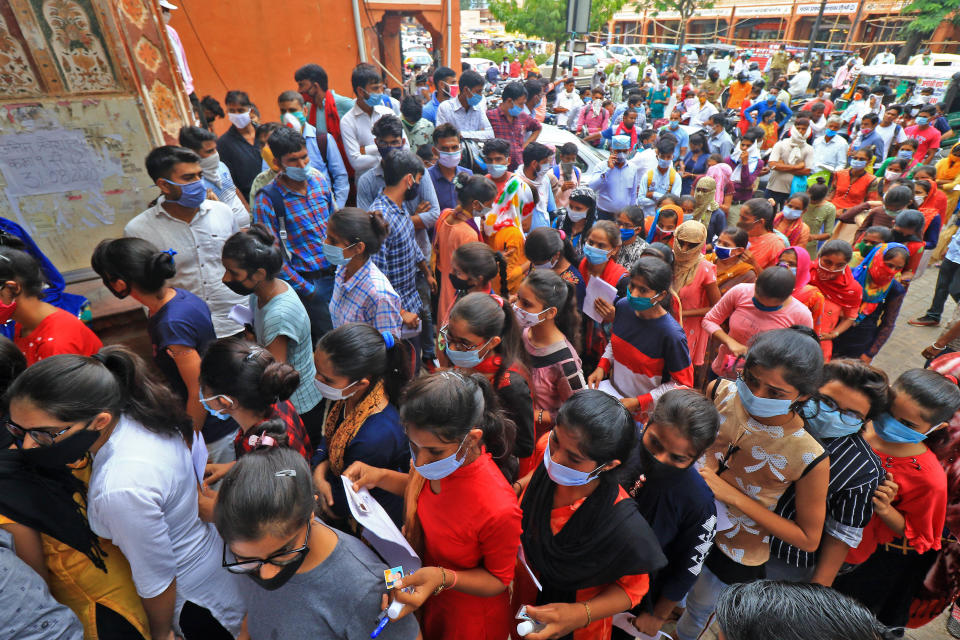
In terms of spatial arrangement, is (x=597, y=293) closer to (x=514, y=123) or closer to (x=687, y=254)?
(x=687, y=254)

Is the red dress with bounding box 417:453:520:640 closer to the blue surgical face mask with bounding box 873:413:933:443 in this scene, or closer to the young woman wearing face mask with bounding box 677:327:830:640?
the young woman wearing face mask with bounding box 677:327:830:640

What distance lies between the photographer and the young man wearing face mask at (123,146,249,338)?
3.18m

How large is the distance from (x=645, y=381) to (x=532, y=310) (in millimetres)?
911

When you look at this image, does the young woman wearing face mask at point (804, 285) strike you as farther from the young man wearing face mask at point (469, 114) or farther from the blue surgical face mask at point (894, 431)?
the young man wearing face mask at point (469, 114)

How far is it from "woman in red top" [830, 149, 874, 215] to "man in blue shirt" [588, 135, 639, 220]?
389 cm

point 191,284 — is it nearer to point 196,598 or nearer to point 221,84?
point 196,598

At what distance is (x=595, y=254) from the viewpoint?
3.77 meters

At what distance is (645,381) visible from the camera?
309 centimetres

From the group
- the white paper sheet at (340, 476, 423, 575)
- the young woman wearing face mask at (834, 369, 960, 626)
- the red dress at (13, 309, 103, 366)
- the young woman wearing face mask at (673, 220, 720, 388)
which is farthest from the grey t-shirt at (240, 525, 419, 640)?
the young woman wearing face mask at (673, 220, 720, 388)

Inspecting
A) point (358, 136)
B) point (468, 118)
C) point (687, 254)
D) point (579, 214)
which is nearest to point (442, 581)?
point (687, 254)

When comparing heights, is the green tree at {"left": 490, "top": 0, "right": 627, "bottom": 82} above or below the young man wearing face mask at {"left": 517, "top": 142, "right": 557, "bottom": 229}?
above

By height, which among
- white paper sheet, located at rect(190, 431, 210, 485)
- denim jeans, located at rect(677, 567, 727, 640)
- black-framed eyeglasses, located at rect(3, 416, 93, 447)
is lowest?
denim jeans, located at rect(677, 567, 727, 640)

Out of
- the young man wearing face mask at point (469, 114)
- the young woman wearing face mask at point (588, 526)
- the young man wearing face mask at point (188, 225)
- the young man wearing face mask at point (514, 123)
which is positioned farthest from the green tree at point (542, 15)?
the young woman wearing face mask at point (588, 526)

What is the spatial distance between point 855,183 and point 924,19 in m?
26.2
